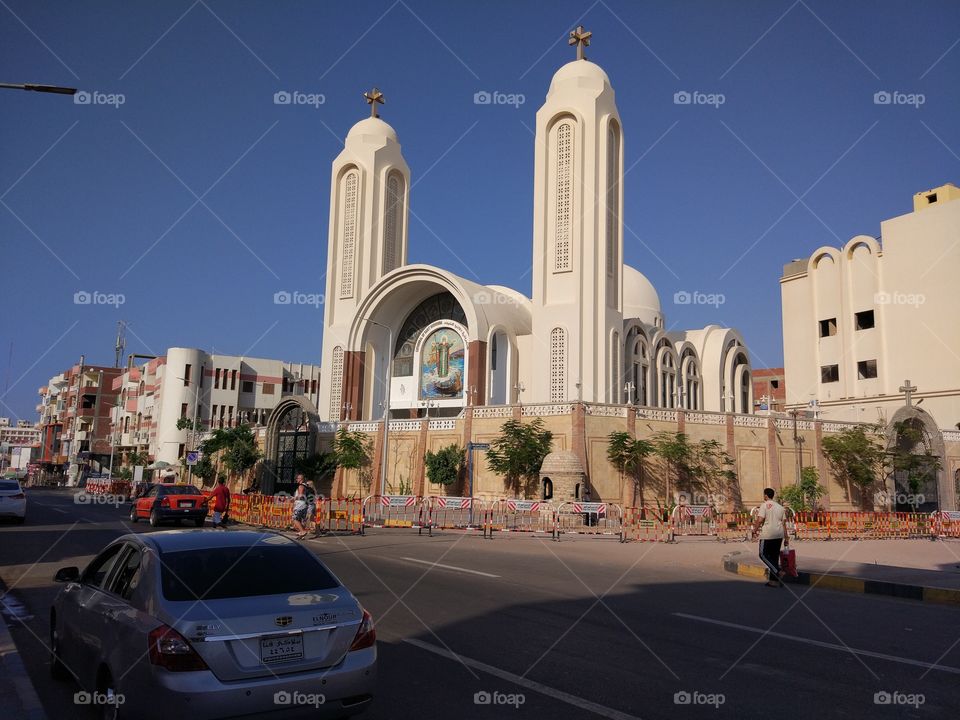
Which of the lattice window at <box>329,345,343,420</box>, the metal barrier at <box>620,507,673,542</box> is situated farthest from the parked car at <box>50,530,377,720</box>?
the lattice window at <box>329,345,343,420</box>

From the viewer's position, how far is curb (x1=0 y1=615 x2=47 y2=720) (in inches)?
204

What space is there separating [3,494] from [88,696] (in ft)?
70.8

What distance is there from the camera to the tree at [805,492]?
31022mm

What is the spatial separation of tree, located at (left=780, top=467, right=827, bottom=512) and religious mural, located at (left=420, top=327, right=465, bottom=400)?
19455 millimetres

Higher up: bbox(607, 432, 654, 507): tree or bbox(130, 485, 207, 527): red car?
bbox(607, 432, 654, 507): tree

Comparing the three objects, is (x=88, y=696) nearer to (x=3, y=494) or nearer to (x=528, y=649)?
(x=528, y=649)

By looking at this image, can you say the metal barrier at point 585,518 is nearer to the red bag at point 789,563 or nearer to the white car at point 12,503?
the red bag at point 789,563

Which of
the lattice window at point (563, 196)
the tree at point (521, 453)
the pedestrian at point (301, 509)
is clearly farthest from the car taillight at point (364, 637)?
the lattice window at point (563, 196)

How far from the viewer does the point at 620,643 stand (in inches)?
295

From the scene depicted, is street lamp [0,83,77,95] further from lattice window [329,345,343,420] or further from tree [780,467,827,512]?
lattice window [329,345,343,420]

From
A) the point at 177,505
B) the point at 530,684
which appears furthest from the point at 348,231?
the point at 530,684

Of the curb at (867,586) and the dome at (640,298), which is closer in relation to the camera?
the curb at (867,586)

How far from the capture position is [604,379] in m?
37.3

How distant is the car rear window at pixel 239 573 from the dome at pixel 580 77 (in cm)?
3878
